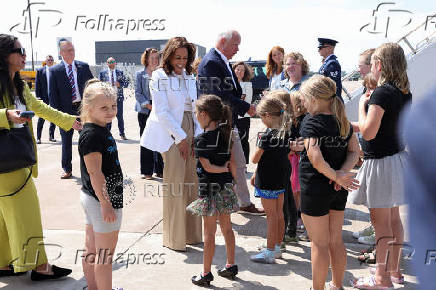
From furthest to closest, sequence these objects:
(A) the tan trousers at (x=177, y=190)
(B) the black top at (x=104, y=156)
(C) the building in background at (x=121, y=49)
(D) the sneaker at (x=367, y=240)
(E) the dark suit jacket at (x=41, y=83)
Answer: (C) the building in background at (x=121, y=49)
(E) the dark suit jacket at (x=41, y=83)
(D) the sneaker at (x=367, y=240)
(A) the tan trousers at (x=177, y=190)
(B) the black top at (x=104, y=156)

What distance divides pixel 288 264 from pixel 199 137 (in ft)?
4.70

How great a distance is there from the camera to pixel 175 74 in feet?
13.1

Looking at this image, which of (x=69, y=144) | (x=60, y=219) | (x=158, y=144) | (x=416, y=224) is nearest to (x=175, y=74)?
(x=158, y=144)

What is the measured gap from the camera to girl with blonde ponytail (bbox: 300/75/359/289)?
9.35 feet

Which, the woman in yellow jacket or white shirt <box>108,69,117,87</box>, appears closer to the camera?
the woman in yellow jacket

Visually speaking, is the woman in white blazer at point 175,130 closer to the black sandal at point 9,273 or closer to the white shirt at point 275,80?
the black sandal at point 9,273

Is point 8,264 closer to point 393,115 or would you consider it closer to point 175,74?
point 175,74

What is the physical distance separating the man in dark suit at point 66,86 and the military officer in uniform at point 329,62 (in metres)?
3.97

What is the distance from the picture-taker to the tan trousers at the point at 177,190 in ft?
13.4

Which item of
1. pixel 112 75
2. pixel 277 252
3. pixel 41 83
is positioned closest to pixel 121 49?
pixel 112 75

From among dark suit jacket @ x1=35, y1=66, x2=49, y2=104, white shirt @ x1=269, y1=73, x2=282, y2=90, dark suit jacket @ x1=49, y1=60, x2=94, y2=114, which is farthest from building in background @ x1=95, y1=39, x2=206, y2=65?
white shirt @ x1=269, y1=73, x2=282, y2=90

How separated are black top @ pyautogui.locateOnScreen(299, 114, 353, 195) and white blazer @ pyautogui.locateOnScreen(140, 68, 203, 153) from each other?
1.35 m

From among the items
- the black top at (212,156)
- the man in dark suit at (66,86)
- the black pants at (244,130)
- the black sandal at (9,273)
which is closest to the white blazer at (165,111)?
the black top at (212,156)

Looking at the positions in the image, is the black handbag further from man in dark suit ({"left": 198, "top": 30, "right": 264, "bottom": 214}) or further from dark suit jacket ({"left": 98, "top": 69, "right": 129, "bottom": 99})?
dark suit jacket ({"left": 98, "top": 69, "right": 129, "bottom": 99})
